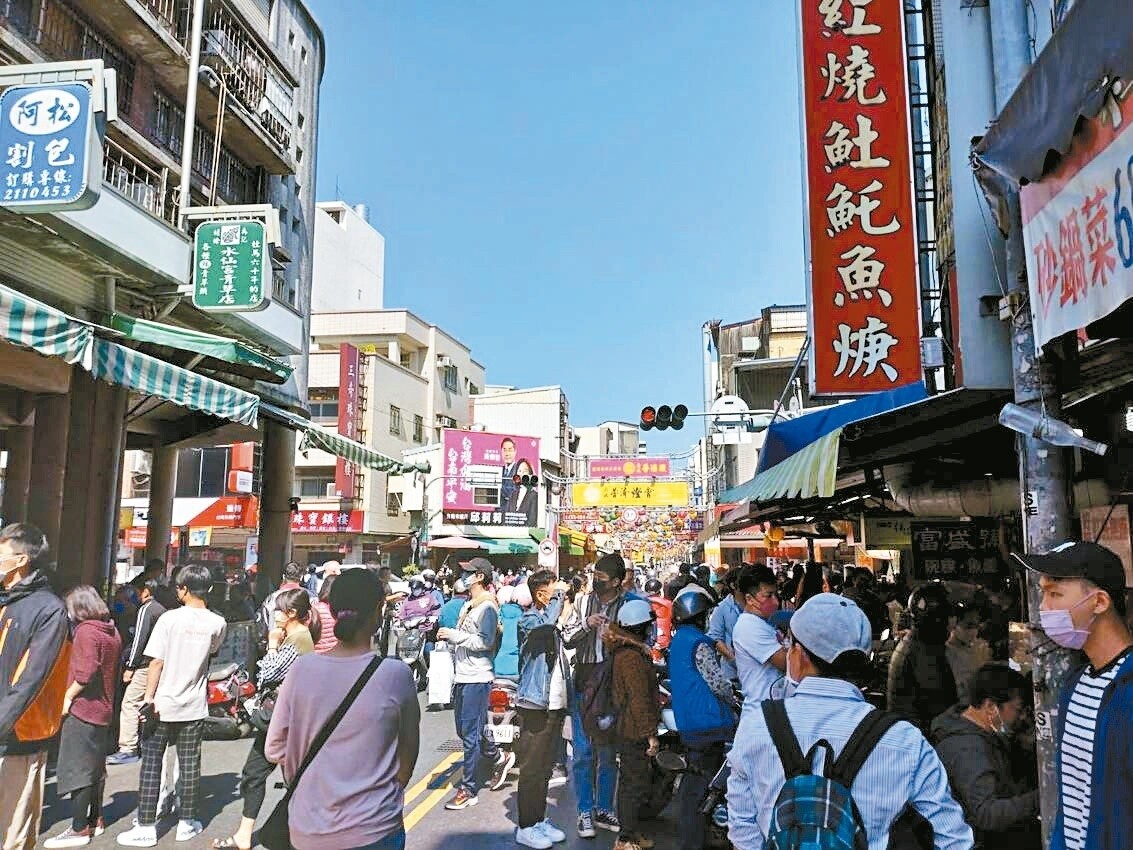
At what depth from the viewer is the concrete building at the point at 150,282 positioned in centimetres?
1086

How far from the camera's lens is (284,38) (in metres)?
22.5

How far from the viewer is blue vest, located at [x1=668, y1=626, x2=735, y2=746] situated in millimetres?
5617

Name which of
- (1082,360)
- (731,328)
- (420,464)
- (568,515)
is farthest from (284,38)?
(568,515)

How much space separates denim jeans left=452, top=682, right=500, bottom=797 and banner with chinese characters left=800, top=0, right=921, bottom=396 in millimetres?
4148

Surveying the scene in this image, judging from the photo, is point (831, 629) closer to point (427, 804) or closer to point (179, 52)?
point (427, 804)

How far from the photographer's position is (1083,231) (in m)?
3.31

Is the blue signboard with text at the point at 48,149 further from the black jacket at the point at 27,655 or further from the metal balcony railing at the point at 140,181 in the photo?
the black jacket at the point at 27,655

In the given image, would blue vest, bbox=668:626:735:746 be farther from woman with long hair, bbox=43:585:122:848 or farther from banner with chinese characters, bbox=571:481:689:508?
banner with chinese characters, bbox=571:481:689:508

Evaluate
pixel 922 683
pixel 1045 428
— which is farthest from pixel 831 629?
pixel 922 683

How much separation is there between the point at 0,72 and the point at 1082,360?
1223cm

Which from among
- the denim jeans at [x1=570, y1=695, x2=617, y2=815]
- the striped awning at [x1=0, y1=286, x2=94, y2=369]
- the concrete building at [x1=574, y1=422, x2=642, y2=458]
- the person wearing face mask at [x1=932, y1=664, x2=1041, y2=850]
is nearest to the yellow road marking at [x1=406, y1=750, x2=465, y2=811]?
the denim jeans at [x1=570, y1=695, x2=617, y2=815]

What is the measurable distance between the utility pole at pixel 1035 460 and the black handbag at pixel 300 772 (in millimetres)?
2861

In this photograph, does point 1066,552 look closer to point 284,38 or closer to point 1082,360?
point 1082,360

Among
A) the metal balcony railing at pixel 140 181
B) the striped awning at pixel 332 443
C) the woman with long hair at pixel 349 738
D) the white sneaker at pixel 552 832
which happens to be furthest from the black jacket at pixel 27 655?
the metal balcony railing at pixel 140 181
